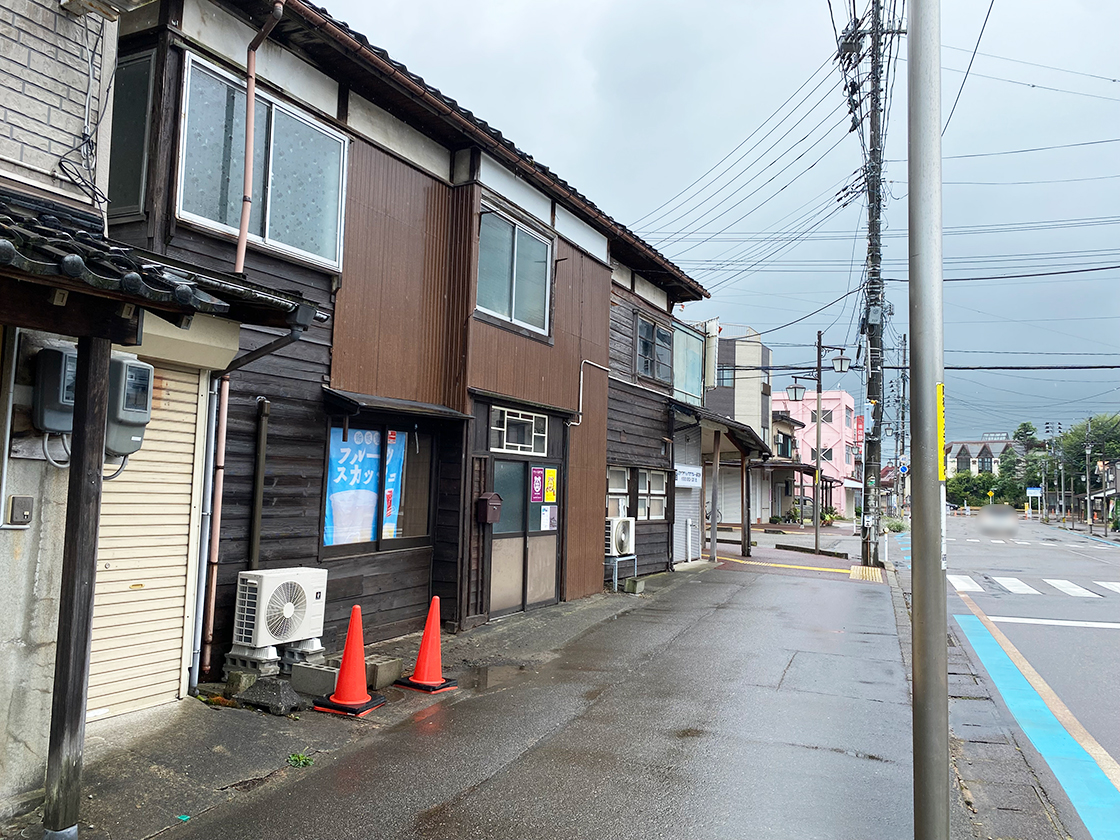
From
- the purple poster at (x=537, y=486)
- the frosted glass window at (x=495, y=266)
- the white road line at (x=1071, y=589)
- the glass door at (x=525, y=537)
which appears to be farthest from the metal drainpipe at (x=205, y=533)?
the white road line at (x=1071, y=589)

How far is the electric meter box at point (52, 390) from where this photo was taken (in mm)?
4203

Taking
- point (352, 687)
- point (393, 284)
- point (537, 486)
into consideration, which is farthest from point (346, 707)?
point (537, 486)

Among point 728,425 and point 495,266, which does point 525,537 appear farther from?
point 728,425

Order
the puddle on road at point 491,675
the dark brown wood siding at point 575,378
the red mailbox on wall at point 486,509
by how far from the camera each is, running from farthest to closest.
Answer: the dark brown wood siding at point 575,378 < the red mailbox on wall at point 486,509 < the puddle on road at point 491,675

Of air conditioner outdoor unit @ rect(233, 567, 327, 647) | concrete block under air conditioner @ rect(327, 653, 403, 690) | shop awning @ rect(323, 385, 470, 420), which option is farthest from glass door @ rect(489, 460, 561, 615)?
air conditioner outdoor unit @ rect(233, 567, 327, 647)

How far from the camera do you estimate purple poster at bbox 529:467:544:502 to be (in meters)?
10.9

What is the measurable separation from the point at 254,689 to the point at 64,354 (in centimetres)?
314

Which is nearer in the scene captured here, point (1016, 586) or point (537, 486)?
point (537, 486)

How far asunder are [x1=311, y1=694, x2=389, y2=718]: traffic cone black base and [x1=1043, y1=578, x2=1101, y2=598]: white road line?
49.2 feet

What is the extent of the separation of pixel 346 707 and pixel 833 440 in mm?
57704

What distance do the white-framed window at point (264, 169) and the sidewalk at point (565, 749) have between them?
4234mm

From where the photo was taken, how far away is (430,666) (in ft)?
23.0

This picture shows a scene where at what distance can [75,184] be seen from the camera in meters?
4.60

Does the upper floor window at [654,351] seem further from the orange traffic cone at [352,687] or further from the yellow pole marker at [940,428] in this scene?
the yellow pole marker at [940,428]
